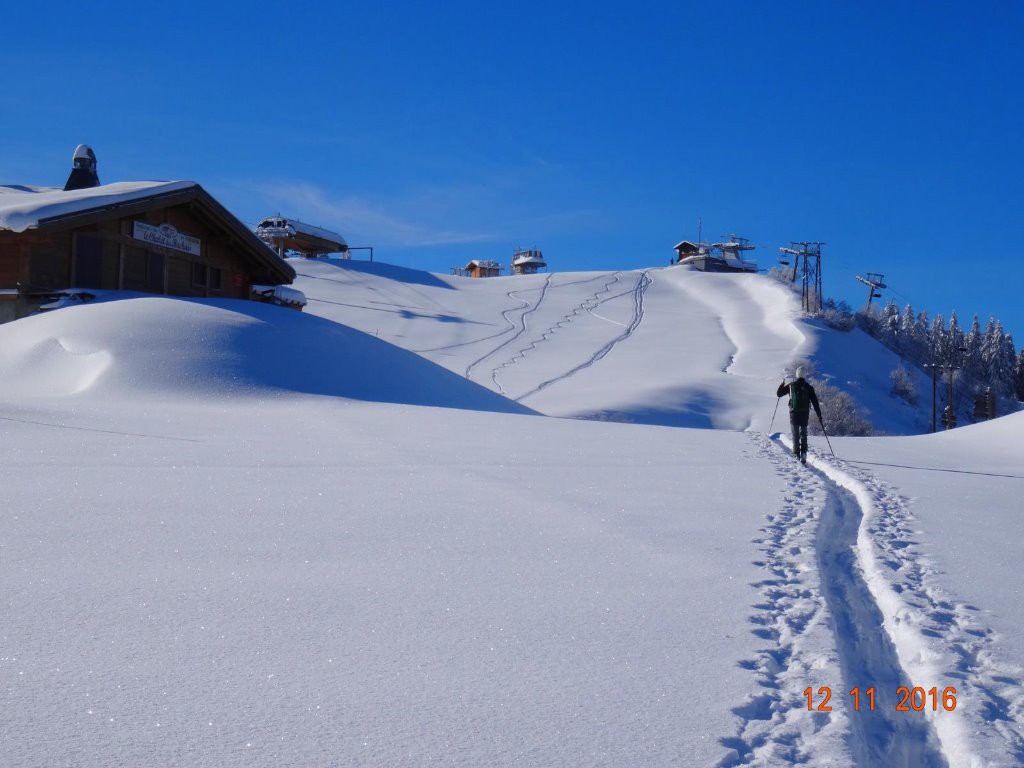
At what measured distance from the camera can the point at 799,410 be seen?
14281 millimetres

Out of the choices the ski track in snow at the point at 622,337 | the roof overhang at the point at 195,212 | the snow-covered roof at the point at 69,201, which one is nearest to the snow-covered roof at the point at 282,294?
the roof overhang at the point at 195,212

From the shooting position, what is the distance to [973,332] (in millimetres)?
103312

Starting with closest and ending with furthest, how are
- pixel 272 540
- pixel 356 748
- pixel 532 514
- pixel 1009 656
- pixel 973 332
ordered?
pixel 356 748
pixel 1009 656
pixel 272 540
pixel 532 514
pixel 973 332

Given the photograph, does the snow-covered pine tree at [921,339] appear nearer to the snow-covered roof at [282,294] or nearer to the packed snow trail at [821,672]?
Result: the snow-covered roof at [282,294]

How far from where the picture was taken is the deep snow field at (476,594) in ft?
11.3

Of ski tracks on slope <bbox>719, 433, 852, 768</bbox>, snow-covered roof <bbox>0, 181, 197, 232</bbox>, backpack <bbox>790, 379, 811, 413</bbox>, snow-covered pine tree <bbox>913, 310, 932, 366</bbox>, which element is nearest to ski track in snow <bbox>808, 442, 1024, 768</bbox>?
ski tracks on slope <bbox>719, 433, 852, 768</bbox>

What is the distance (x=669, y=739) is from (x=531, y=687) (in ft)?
2.29

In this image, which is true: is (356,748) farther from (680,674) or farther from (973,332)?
(973,332)

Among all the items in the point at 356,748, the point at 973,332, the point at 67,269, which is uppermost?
the point at 973,332

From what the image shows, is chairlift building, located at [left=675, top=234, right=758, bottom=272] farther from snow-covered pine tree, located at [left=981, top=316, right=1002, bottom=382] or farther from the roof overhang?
the roof overhang

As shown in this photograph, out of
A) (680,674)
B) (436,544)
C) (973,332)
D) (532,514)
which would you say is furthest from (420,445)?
(973,332)

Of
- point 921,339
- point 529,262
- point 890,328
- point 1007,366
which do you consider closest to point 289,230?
point 529,262
